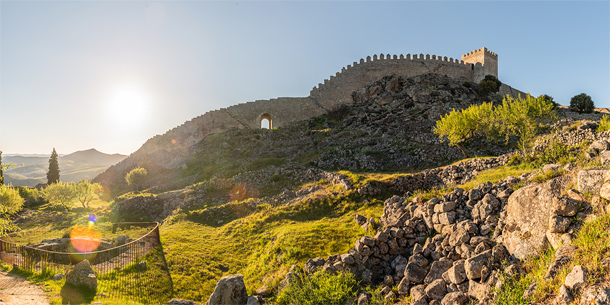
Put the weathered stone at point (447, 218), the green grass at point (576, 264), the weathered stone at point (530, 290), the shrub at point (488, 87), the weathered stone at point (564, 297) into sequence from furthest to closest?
the shrub at point (488, 87)
the weathered stone at point (447, 218)
the weathered stone at point (530, 290)
the green grass at point (576, 264)
the weathered stone at point (564, 297)

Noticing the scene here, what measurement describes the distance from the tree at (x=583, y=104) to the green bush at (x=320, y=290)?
2223 inches

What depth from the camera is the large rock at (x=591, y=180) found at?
18.8 ft

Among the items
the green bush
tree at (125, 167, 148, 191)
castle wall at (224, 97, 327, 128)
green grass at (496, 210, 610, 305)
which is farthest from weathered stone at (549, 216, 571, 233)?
castle wall at (224, 97, 327, 128)

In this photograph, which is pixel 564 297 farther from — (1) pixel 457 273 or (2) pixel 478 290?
(1) pixel 457 273

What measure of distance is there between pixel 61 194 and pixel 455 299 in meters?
37.1

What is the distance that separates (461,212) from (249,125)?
5096 centimetres

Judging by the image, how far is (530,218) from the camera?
6.47 m

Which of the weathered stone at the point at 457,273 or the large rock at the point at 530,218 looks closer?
the large rock at the point at 530,218

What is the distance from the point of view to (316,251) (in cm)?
1096

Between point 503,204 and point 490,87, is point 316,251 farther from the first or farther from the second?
point 490,87

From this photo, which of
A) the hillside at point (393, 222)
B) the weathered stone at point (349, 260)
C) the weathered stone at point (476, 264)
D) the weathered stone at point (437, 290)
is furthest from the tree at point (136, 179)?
the weathered stone at point (476, 264)

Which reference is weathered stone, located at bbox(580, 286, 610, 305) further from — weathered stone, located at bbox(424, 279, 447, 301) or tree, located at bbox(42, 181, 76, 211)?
tree, located at bbox(42, 181, 76, 211)

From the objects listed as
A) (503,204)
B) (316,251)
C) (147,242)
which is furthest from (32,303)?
(503,204)

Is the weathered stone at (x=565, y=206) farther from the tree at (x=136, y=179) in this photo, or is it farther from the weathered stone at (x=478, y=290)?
the tree at (x=136, y=179)
